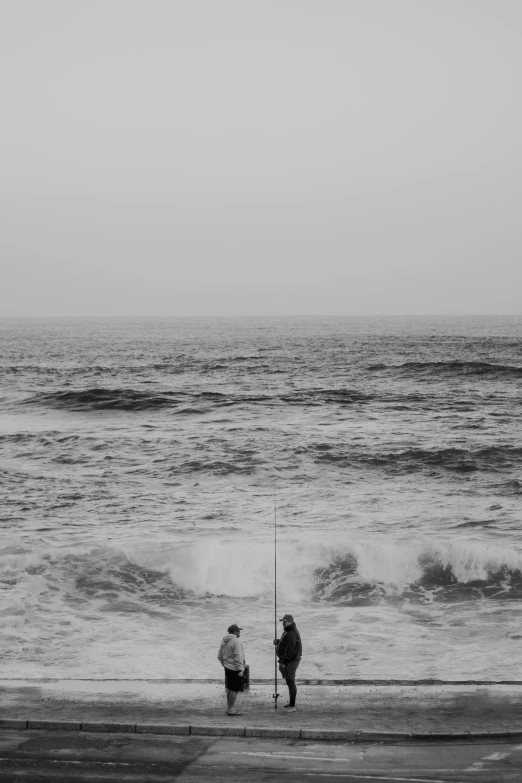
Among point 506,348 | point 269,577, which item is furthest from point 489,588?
point 506,348

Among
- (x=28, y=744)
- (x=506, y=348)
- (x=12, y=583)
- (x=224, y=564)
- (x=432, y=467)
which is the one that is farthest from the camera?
(x=506, y=348)

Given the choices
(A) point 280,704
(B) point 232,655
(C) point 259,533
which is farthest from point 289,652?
(C) point 259,533

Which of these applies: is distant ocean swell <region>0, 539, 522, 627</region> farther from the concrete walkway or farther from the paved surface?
the paved surface

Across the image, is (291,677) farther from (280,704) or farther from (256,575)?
(256,575)

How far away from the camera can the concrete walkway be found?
34.6 ft

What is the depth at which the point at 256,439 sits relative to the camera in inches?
1478

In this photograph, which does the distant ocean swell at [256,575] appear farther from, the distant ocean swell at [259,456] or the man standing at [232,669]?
the distant ocean swell at [259,456]

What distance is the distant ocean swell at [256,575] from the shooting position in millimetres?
18734

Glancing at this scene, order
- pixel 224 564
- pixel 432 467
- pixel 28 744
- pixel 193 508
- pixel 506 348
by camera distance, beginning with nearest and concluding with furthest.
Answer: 1. pixel 28 744
2. pixel 224 564
3. pixel 193 508
4. pixel 432 467
5. pixel 506 348

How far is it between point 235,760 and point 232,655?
84.9 inches

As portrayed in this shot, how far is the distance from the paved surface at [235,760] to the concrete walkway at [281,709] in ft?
1.05

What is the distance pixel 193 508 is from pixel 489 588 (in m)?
9.91

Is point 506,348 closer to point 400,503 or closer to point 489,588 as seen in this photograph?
point 400,503

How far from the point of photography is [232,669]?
11445 millimetres
